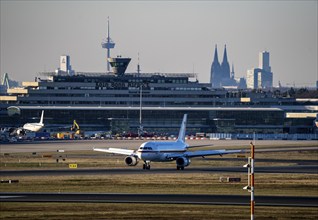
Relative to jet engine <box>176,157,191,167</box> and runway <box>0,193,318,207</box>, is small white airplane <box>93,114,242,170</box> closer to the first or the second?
jet engine <box>176,157,191,167</box>

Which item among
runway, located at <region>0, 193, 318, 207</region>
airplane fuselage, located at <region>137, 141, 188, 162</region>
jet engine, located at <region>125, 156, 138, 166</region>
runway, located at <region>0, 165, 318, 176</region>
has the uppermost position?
airplane fuselage, located at <region>137, 141, 188, 162</region>

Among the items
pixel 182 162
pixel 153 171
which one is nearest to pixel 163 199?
pixel 153 171

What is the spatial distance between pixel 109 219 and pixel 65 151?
3681 inches

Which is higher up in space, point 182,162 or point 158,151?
point 158,151

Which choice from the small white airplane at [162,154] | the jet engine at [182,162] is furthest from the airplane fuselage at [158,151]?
the jet engine at [182,162]

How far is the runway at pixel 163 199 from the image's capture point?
77000 millimetres

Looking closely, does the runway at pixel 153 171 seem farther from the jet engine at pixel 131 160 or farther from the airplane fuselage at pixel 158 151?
the jet engine at pixel 131 160

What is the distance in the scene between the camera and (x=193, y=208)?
7281 centimetres

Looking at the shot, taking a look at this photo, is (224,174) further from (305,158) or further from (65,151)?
(65,151)

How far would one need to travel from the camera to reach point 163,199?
7900 centimetres

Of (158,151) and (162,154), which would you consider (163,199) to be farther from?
(162,154)

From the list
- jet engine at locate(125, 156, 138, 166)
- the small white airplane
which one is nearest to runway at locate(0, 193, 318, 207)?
the small white airplane

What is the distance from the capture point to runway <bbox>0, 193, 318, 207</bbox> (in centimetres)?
7700

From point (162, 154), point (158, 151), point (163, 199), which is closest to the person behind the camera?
point (163, 199)
